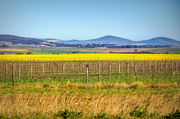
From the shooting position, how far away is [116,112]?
26.7 ft

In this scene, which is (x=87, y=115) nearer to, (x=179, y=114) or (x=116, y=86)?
(x=179, y=114)

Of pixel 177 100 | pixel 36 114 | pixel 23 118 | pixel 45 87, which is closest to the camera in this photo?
pixel 23 118

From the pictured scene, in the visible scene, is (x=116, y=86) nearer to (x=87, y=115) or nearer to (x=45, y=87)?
(x=45, y=87)

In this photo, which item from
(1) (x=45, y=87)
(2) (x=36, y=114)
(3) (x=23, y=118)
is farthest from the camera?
(1) (x=45, y=87)

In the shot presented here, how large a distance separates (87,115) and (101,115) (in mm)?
496

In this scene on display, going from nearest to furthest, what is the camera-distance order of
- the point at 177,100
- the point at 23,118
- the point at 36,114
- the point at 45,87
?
the point at 23,118, the point at 36,114, the point at 177,100, the point at 45,87

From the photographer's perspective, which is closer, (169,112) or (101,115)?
(101,115)

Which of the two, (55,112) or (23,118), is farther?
(55,112)

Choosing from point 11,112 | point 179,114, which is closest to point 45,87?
point 11,112

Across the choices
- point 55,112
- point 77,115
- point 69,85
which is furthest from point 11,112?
point 69,85

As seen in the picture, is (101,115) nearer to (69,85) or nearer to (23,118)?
(23,118)

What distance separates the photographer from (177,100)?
10.8 meters

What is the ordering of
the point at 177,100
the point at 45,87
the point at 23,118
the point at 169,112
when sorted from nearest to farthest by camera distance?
the point at 23,118 < the point at 169,112 < the point at 177,100 < the point at 45,87

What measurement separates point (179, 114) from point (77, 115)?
12.1ft
